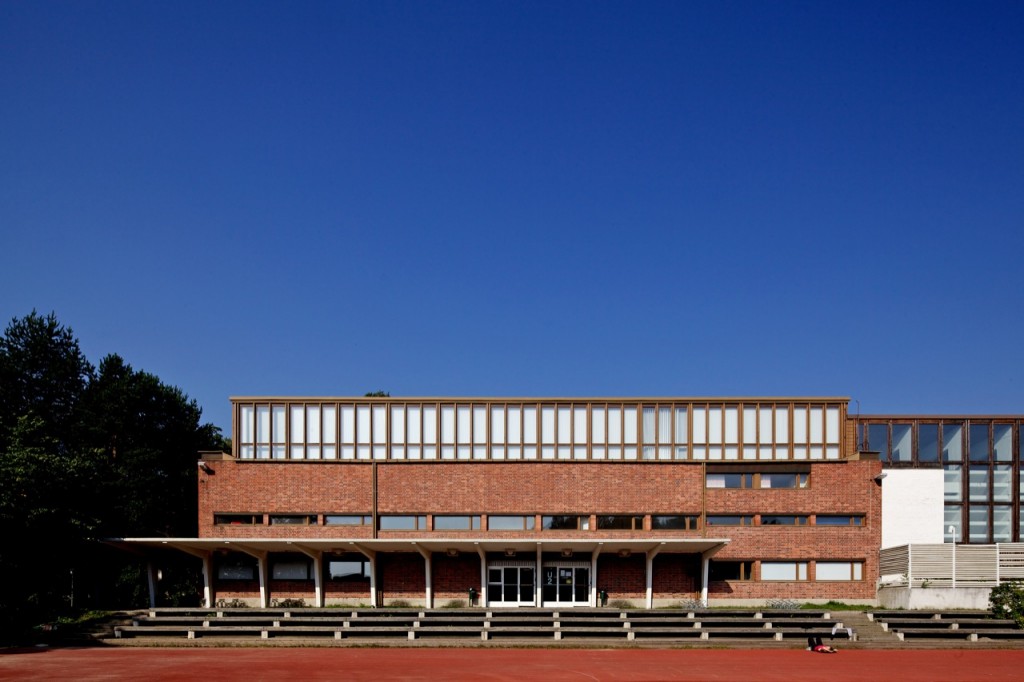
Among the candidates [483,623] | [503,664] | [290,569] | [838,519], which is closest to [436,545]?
[483,623]

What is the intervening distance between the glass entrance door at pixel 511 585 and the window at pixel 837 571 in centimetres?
1172

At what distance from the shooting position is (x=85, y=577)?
4369cm

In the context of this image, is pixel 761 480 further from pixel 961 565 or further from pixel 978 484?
pixel 978 484

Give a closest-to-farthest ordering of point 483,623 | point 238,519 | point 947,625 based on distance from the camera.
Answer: point 947,625
point 483,623
point 238,519

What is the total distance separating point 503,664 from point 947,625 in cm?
1667

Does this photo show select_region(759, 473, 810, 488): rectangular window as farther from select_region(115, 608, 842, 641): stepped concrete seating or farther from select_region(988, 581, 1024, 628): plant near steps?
select_region(988, 581, 1024, 628): plant near steps

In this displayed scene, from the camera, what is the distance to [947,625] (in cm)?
3073

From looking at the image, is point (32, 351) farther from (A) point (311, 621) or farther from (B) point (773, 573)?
(B) point (773, 573)

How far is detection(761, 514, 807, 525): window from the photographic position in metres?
36.5

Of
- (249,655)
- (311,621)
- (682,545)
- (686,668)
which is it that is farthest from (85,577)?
(686,668)

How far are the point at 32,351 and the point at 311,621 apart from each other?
2746cm

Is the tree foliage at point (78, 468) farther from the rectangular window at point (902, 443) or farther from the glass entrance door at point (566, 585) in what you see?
the rectangular window at point (902, 443)

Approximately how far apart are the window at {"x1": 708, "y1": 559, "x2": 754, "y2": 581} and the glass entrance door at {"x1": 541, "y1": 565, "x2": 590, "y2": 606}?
516 centimetres

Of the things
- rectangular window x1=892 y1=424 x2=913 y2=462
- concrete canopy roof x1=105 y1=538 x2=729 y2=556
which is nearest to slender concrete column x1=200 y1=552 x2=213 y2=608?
concrete canopy roof x1=105 y1=538 x2=729 y2=556
